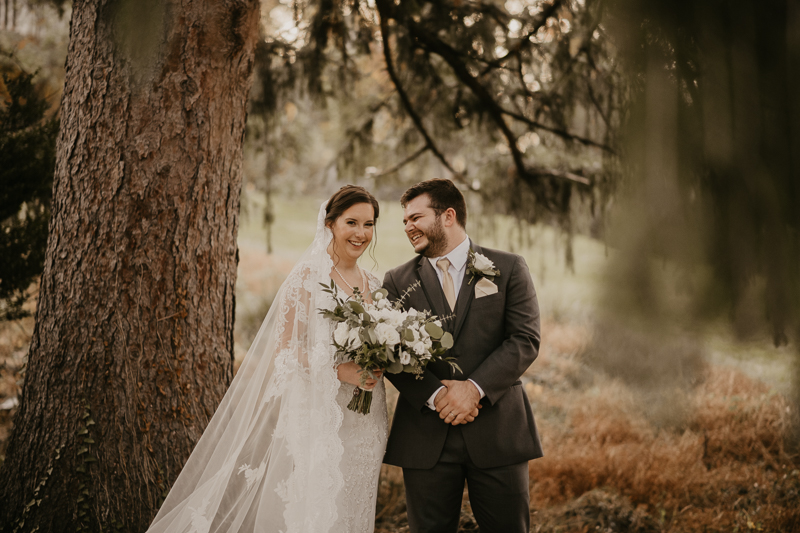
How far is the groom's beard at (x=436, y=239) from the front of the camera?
8.79ft

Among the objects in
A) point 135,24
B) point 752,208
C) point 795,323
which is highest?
point 135,24

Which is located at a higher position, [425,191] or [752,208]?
[425,191]

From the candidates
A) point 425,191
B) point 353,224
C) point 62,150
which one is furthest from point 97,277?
point 425,191

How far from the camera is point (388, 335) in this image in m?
2.26

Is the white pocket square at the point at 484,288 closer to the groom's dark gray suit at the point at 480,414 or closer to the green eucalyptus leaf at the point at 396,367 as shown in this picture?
the groom's dark gray suit at the point at 480,414

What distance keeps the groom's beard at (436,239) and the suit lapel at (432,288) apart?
7cm

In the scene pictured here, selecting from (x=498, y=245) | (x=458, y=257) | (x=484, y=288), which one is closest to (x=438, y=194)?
(x=458, y=257)

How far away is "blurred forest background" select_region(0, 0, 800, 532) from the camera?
79 centimetres

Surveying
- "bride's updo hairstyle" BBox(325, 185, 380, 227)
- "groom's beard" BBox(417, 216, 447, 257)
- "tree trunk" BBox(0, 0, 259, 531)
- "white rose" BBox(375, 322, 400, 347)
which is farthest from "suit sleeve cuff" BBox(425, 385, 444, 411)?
"tree trunk" BBox(0, 0, 259, 531)

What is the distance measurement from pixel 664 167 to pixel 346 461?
2250 mm

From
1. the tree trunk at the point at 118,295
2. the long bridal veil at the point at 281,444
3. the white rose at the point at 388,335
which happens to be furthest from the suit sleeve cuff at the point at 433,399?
the tree trunk at the point at 118,295

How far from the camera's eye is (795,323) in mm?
793

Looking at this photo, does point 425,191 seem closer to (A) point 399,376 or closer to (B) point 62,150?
(A) point 399,376

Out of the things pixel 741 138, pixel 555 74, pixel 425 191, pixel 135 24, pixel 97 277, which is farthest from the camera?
pixel 555 74
